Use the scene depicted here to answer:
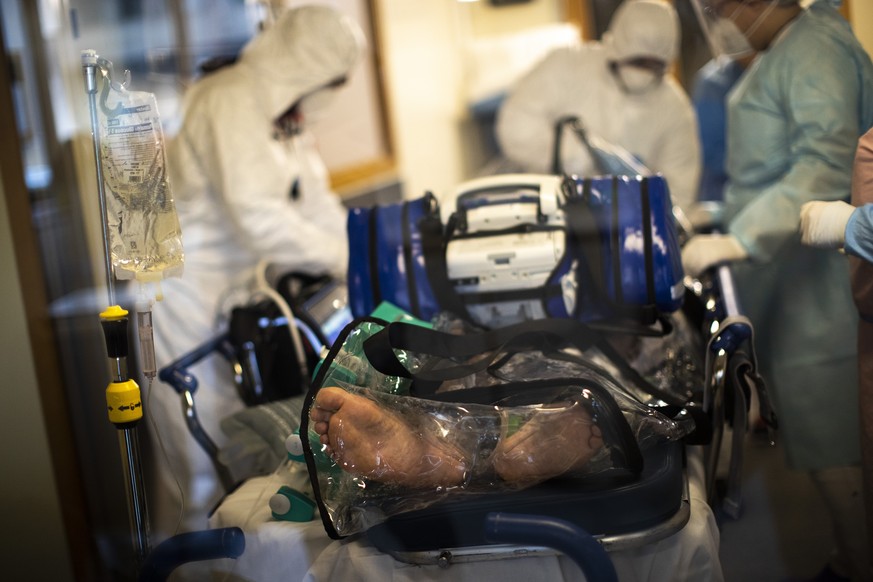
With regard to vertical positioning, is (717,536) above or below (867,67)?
below

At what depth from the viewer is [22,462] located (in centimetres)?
186

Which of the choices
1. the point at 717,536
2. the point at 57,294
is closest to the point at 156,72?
the point at 57,294

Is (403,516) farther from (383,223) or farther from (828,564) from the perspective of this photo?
(828,564)

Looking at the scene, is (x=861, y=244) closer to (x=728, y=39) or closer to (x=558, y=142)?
(x=728, y=39)

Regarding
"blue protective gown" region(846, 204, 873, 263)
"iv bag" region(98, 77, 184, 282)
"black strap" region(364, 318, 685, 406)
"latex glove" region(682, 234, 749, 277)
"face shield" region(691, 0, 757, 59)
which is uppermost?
"face shield" region(691, 0, 757, 59)

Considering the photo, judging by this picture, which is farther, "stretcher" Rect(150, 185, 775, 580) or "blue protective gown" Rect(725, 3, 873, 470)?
"blue protective gown" Rect(725, 3, 873, 470)

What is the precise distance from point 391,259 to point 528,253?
263mm

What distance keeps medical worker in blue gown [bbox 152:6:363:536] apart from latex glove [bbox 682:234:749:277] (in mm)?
869

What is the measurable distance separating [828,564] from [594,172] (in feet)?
3.67

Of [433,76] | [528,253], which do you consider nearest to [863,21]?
[528,253]

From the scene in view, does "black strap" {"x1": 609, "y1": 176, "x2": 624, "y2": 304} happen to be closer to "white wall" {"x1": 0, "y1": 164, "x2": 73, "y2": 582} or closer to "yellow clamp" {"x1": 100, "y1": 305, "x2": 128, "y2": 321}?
"yellow clamp" {"x1": 100, "y1": 305, "x2": 128, "y2": 321}

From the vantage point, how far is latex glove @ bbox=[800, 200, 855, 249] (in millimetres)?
1368

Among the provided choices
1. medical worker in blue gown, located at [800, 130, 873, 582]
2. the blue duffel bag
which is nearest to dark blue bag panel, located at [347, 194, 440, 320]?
the blue duffel bag

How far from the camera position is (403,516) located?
1183 millimetres
